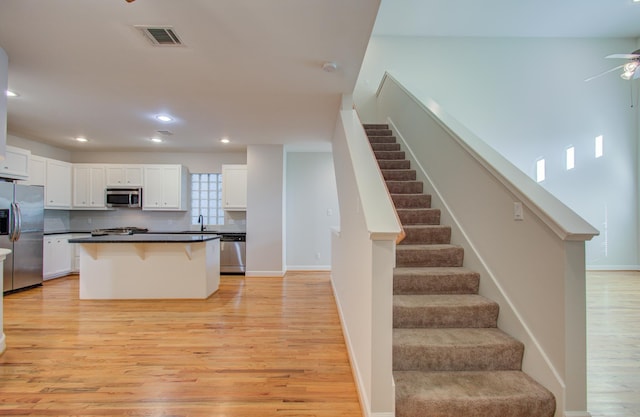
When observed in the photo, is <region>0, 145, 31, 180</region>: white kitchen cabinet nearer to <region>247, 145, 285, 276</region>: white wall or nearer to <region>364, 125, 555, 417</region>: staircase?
<region>247, 145, 285, 276</region>: white wall

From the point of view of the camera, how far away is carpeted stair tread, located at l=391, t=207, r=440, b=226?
3180 mm

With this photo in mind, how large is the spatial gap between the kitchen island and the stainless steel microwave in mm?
2084

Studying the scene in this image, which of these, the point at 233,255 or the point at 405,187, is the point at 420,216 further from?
the point at 233,255

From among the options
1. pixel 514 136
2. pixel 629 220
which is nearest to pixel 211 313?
pixel 514 136

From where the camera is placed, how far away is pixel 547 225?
5.65 ft

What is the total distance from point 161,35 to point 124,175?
486 centimetres

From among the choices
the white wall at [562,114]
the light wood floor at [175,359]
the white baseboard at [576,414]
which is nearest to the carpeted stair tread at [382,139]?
the white wall at [562,114]

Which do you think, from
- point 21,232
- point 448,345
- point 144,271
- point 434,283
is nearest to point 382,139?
point 434,283

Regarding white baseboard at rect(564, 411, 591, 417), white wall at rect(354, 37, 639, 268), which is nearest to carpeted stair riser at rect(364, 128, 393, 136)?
white wall at rect(354, 37, 639, 268)

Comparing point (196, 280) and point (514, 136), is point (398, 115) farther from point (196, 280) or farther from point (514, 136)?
point (196, 280)

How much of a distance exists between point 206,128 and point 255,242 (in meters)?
2.34

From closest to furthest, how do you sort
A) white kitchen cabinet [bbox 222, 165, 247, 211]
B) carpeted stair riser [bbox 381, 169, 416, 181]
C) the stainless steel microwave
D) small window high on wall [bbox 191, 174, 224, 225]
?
carpeted stair riser [bbox 381, 169, 416, 181], the stainless steel microwave, white kitchen cabinet [bbox 222, 165, 247, 211], small window high on wall [bbox 191, 174, 224, 225]

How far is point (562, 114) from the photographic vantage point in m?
5.92

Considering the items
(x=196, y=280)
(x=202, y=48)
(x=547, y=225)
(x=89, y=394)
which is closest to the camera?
(x=547, y=225)
